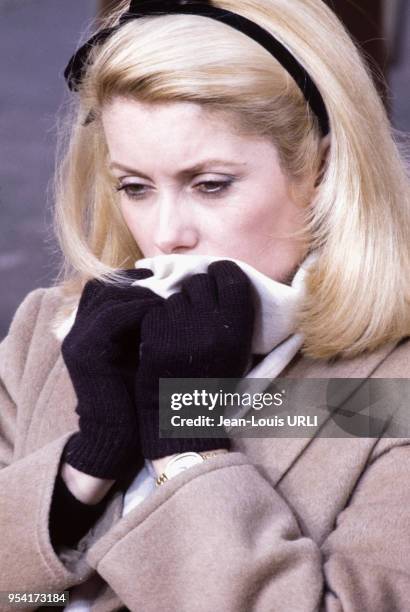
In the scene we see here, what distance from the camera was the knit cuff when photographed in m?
1.33

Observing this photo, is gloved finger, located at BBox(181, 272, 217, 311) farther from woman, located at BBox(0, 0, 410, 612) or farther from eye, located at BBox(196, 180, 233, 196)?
eye, located at BBox(196, 180, 233, 196)

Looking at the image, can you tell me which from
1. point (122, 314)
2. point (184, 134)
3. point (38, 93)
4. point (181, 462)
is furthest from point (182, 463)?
point (38, 93)

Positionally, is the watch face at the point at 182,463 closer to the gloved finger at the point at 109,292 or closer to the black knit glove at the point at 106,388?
the black knit glove at the point at 106,388

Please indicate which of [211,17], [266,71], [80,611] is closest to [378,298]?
[266,71]

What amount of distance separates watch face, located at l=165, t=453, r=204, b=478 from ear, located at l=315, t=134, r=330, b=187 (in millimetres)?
452

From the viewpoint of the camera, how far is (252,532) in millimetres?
1247

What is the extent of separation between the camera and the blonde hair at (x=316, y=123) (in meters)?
1.39

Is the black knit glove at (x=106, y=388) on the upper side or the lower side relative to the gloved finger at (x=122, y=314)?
lower

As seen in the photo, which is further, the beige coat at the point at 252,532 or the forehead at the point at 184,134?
the forehead at the point at 184,134

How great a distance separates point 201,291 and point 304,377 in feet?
0.74

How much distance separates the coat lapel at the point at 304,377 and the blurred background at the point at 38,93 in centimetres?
72


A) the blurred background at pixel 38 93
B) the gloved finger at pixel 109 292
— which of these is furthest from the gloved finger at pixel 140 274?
the blurred background at pixel 38 93

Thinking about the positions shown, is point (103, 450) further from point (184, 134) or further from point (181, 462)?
point (184, 134)

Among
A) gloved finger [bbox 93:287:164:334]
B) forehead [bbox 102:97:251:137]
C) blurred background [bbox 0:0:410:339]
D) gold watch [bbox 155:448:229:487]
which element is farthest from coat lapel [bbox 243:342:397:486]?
blurred background [bbox 0:0:410:339]
